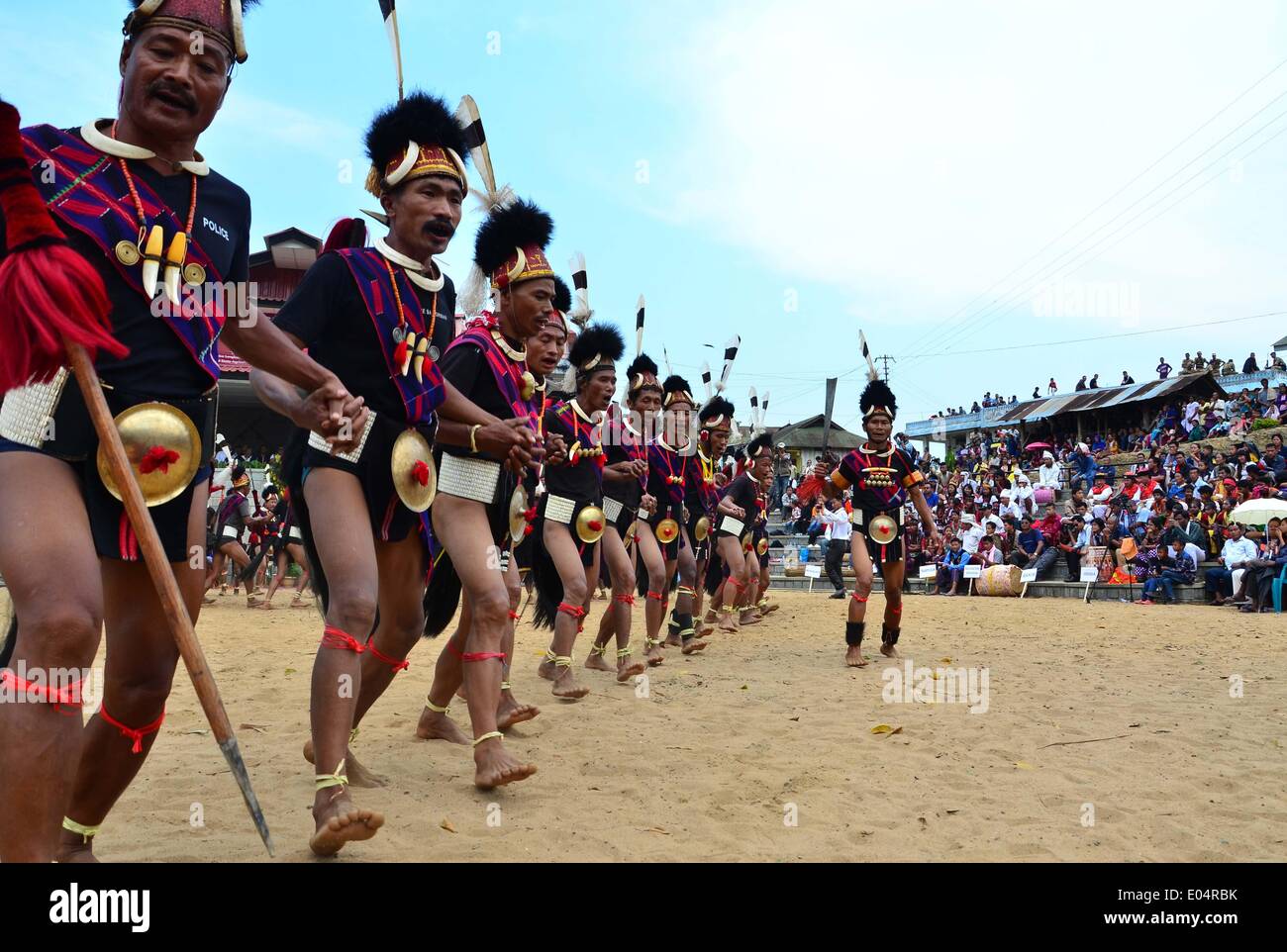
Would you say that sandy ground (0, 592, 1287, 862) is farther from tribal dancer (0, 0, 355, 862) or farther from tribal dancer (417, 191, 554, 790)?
tribal dancer (0, 0, 355, 862)

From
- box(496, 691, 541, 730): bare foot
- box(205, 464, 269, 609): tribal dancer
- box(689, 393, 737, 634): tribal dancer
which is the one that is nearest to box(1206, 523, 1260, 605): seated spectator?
box(689, 393, 737, 634): tribal dancer

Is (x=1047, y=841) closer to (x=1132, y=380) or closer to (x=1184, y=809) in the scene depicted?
(x=1184, y=809)

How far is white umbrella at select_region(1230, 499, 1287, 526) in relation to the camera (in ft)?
54.5

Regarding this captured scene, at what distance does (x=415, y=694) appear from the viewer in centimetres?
705

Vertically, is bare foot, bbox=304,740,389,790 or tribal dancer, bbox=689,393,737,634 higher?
tribal dancer, bbox=689,393,737,634

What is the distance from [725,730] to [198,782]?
284cm

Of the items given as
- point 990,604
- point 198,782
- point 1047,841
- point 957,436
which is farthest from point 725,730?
point 957,436

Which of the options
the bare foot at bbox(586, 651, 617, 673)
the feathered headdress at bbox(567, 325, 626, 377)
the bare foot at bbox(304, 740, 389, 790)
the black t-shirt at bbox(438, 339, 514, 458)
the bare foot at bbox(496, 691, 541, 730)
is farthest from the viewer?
the bare foot at bbox(586, 651, 617, 673)

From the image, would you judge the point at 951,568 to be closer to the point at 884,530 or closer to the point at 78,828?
the point at 884,530

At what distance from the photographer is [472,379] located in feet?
15.5

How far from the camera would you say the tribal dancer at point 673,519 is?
9656 mm


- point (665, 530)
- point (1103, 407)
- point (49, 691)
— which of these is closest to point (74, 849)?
point (49, 691)

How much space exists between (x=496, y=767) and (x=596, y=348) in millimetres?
4305

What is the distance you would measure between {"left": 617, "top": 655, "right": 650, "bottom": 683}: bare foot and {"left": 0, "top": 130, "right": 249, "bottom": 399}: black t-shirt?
4.82 meters
